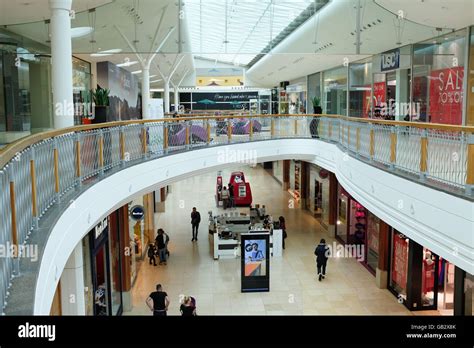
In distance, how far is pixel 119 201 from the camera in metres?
10.1

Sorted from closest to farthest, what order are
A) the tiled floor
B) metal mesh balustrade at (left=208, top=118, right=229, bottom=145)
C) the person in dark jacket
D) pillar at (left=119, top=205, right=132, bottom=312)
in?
the tiled floor → pillar at (left=119, top=205, right=132, bottom=312) → metal mesh balustrade at (left=208, top=118, right=229, bottom=145) → the person in dark jacket

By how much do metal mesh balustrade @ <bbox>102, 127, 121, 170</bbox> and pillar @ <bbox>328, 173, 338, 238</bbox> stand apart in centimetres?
1420

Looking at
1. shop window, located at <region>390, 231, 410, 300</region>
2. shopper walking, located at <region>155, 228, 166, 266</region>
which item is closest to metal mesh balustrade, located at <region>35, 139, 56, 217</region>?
shop window, located at <region>390, 231, 410, 300</region>

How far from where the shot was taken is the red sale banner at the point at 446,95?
16469mm

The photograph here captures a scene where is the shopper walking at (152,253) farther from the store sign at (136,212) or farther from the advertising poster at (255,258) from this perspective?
the advertising poster at (255,258)

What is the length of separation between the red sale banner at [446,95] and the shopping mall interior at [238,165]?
0.07 metres

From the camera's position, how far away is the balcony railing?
4410mm

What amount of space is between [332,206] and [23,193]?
19355 mm

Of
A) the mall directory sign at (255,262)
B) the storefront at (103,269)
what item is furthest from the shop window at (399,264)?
the storefront at (103,269)

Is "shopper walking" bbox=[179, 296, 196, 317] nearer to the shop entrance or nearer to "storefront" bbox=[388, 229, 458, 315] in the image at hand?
the shop entrance

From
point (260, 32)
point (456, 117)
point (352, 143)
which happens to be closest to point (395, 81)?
point (456, 117)

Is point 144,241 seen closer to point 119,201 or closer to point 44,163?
point 119,201

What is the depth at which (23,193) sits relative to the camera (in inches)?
195

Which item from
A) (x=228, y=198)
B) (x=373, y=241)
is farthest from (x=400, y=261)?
(x=228, y=198)
